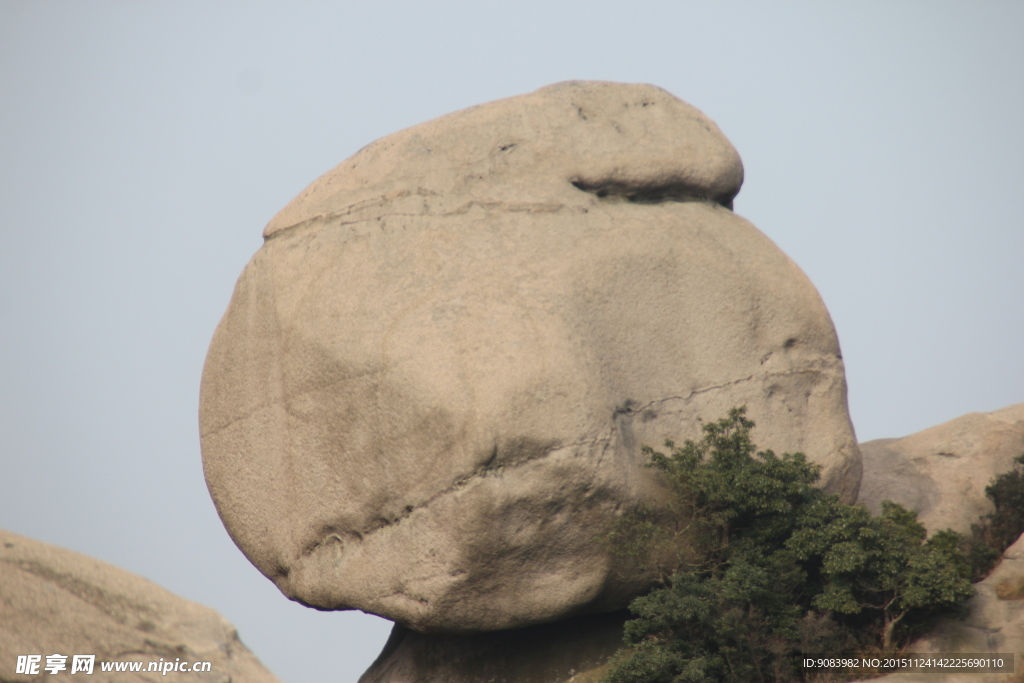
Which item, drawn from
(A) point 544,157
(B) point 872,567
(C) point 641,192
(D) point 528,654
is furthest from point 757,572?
(A) point 544,157

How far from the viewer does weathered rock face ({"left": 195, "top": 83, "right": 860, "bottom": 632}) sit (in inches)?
465

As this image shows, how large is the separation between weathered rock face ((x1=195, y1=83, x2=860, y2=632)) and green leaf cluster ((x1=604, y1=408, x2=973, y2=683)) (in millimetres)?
538

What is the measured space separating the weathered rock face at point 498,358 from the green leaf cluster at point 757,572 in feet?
1.77

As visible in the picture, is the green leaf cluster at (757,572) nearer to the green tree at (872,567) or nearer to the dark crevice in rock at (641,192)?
the green tree at (872,567)

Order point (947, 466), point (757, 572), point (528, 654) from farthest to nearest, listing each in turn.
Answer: point (947, 466) < point (528, 654) < point (757, 572)

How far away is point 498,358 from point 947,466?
930 centimetres

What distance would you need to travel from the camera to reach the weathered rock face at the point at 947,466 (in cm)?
1623

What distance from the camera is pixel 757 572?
1211cm

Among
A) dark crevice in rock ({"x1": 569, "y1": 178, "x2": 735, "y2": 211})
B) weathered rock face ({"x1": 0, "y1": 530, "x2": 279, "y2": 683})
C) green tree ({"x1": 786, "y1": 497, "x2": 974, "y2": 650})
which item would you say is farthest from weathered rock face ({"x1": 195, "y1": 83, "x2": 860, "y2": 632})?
weathered rock face ({"x1": 0, "y1": 530, "x2": 279, "y2": 683})

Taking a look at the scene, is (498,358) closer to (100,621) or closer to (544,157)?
(544,157)

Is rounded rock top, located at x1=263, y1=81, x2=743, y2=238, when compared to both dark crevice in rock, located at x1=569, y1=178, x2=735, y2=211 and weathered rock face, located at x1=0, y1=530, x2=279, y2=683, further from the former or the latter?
weathered rock face, located at x1=0, y1=530, x2=279, y2=683

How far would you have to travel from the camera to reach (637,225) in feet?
45.8

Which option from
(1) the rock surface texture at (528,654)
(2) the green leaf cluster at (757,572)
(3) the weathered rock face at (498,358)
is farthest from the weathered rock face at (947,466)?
(1) the rock surface texture at (528,654)

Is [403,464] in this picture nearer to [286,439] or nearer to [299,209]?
[286,439]
